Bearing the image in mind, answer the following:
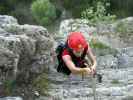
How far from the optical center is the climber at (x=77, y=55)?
745 centimetres

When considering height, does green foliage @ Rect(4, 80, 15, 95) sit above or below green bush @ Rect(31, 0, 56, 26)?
below

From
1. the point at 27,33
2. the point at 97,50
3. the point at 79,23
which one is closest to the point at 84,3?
the point at 79,23

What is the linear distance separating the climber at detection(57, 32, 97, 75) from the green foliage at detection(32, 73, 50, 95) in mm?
609

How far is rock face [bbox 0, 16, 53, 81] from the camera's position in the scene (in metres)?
7.07

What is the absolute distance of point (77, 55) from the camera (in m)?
7.71

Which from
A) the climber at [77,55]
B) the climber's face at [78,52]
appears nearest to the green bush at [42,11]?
the climber at [77,55]

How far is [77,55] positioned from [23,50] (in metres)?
0.75

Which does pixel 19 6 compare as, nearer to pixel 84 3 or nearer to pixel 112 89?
pixel 84 3

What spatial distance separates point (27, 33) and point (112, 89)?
152cm

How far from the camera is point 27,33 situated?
8383 millimetres

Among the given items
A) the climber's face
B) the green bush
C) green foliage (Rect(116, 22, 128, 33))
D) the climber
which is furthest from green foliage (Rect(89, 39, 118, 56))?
the green bush

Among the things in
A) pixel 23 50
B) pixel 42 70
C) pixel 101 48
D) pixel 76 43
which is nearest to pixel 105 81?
pixel 42 70

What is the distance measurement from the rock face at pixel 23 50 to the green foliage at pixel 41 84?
19cm

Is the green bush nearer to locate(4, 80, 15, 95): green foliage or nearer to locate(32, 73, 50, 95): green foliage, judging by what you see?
locate(32, 73, 50, 95): green foliage
